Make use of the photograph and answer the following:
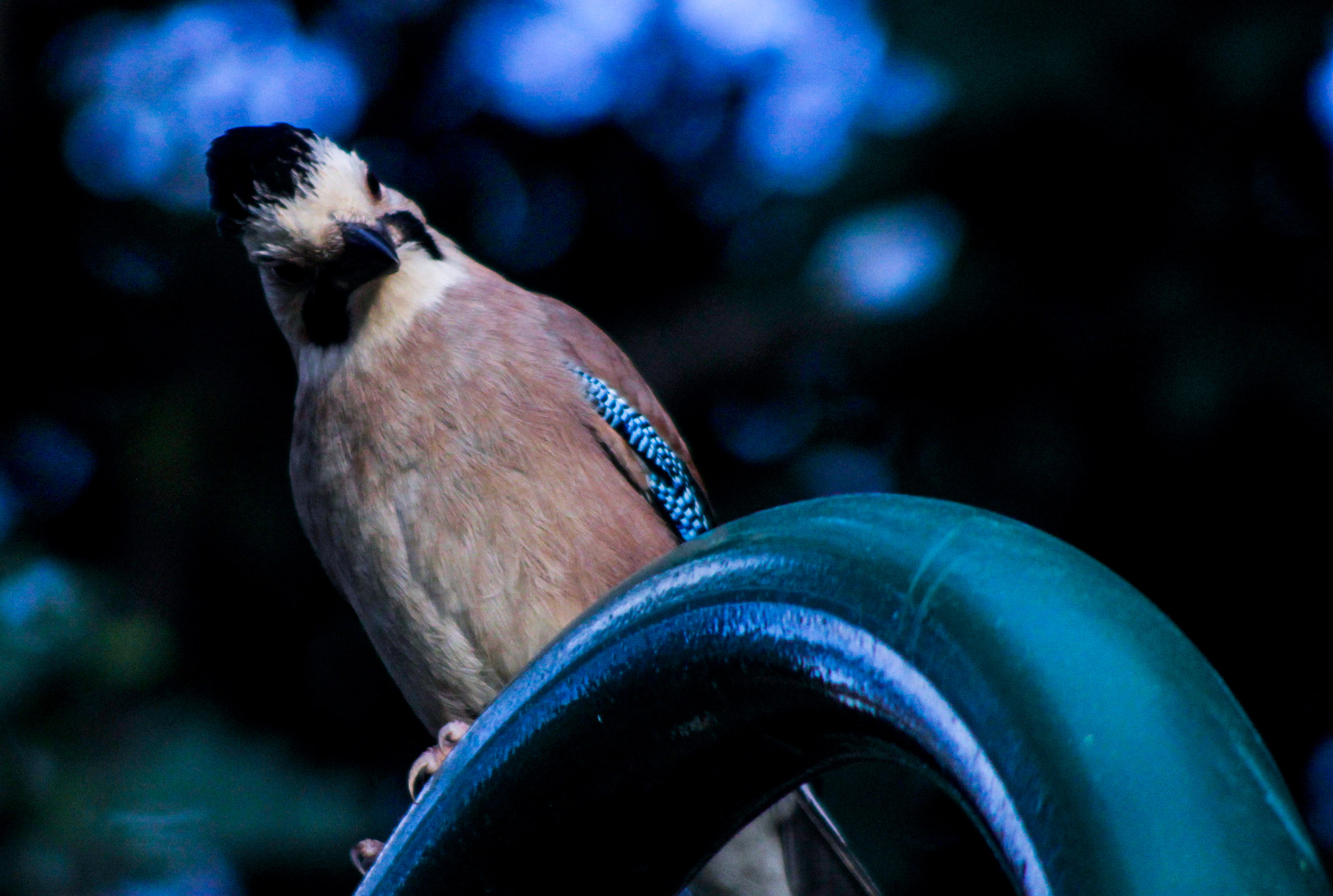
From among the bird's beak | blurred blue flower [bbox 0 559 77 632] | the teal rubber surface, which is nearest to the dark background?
blurred blue flower [bbox 0 559 77 632]

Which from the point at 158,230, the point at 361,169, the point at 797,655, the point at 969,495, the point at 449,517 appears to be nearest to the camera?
the point at 797,655

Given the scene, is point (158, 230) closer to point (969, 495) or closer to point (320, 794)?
point (320, 794)

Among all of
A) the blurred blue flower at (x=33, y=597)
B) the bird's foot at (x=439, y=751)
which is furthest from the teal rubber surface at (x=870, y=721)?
the blurred blue flower at (x=33, y=597)

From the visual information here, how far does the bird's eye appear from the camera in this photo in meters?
2.91

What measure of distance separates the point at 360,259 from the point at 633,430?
565 mm

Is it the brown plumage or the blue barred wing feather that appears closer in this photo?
the brown plumage

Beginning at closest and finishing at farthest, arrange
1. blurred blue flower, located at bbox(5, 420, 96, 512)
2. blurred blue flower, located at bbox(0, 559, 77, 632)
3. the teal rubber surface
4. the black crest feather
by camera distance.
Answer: the teal rubber surface
the black crest feather
blurred blue flower, located at bbox(0, 559, 77, 632)
blurred blue flower, located at bbox(5, 420, 96, 512)

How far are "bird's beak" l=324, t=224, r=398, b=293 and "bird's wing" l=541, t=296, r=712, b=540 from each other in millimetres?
381

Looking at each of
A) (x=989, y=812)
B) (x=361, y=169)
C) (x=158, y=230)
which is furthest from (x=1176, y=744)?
(x=158, y=230)

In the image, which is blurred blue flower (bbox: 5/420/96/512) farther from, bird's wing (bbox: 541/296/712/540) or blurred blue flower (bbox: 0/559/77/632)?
bird's wing (bbox: 541/296/712/540)

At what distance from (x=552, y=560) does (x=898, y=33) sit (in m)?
1.79

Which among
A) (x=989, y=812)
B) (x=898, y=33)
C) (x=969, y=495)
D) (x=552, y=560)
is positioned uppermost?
(x=898, y=33)

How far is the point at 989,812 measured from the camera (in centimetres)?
92

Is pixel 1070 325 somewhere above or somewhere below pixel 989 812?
below
